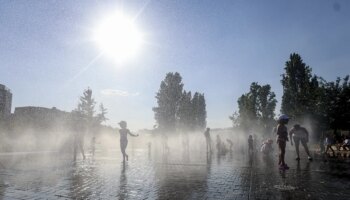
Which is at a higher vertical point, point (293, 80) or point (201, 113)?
point (293, 80)

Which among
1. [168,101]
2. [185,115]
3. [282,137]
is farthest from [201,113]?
[282,137]

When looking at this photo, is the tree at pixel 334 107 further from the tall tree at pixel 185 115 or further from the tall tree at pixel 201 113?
the tall tree at pixel 201 113

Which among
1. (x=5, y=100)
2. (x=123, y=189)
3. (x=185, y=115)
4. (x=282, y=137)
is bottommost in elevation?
(x=123, y=189)

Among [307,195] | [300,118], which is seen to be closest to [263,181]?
[307,195]

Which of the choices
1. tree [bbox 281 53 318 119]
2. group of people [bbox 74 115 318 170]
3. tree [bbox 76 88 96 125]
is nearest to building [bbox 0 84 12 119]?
tree [bbox 76 88 96 125]

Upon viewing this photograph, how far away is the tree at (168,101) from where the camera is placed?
55156 mm

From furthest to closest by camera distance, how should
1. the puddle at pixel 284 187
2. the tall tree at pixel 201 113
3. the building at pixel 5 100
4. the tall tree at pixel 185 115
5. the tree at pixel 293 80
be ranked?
the tall tree at pixel 201 113 < the tall tree at pixel 185 115 < the building at pixel 5 100 < the tree at pixel 293 80 < the puddle at pixel 284 187

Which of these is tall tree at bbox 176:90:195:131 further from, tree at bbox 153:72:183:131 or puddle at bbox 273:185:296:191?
puddle at bbox 273:185:296:191

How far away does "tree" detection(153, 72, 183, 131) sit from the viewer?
55156 millimetres

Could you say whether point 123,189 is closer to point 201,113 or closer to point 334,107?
point 334,107

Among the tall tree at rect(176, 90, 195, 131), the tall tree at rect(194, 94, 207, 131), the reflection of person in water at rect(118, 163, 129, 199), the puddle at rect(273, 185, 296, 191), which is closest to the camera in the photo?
the reflection of person in water at rect(118, 163, 129, 199)

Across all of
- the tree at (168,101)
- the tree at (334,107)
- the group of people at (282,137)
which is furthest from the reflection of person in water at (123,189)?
the tree at (168,101)

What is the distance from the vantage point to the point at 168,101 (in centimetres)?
5634

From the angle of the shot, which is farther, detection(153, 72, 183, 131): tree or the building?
detection(153, 72, 183, 131): tree
